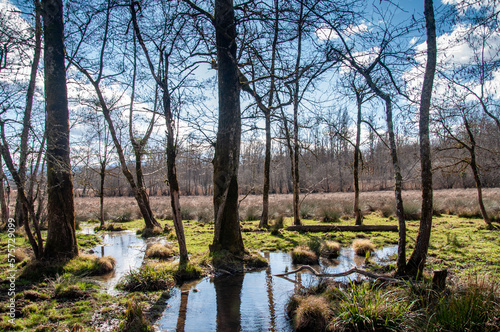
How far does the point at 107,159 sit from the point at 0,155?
11.1m

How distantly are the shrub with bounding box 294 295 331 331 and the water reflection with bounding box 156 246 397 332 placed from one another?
0.75 feet

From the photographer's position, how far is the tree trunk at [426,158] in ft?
20.1

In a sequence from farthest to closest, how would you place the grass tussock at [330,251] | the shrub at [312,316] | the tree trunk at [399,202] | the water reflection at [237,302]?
the grass tussock at [330,251], the tree trunk at [399,202], the water reflection at [237,302], the shrub at [312,316]

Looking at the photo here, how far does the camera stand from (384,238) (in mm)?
12484

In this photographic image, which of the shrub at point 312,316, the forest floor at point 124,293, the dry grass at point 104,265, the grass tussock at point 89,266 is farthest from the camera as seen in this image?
the dry grass at point 104,265

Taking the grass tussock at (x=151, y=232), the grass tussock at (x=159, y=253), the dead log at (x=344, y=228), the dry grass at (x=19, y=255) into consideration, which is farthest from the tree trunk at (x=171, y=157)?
the dead log at (x=344, y=228)

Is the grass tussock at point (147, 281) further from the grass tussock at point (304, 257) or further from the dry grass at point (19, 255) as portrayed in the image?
the grass tussock at point (304, 257)

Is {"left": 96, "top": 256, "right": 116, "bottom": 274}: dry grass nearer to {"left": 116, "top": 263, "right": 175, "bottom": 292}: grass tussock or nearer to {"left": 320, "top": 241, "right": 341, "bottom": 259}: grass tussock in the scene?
{"left": 116, "top": 263, "right": 175, "bottom": 292}: grass tussock

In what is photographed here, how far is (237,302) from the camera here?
6.08 meters

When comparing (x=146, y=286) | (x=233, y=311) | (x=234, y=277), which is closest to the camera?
(x=233, y=311)

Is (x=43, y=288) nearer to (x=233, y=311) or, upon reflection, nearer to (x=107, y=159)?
(x=233, y=311)

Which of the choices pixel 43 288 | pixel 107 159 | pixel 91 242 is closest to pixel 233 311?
pixel 43 288

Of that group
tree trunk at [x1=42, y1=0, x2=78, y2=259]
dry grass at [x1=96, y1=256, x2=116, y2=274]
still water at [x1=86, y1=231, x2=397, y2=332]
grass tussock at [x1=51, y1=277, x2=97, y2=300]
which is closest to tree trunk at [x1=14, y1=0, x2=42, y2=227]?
tree trunk at [x1=42, y1=0, x2=78, y2=259]

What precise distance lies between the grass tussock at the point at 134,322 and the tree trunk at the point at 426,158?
5062 mm
